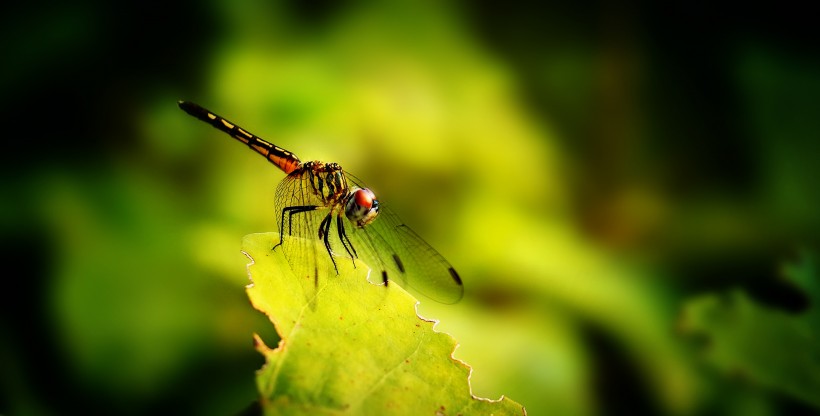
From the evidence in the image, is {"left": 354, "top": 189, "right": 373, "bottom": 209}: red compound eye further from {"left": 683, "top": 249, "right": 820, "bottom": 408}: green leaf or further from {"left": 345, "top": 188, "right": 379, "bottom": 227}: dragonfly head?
{"left": 683, "top": 249, "right": 820, "bottom": 408}: green leaf

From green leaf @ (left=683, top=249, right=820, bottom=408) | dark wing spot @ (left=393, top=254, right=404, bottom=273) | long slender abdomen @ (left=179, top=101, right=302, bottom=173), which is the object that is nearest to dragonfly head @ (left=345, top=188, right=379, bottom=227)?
dark wing spot @ (left=393, top=254, right=404, bottom=273)

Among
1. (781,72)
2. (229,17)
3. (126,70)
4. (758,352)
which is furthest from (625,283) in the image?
(126,70)

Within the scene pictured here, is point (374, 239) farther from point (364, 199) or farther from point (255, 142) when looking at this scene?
point (255, 142)

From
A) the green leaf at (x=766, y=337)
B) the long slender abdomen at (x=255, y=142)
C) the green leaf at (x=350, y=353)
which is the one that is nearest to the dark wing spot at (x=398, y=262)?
the long slender abdomen at (x=255, y=142)

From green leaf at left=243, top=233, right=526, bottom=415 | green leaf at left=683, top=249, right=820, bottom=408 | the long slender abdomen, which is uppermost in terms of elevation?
green leaf at left=683, top=249, right=820, bottom=408

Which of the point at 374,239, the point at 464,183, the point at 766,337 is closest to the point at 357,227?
the point at 374,239

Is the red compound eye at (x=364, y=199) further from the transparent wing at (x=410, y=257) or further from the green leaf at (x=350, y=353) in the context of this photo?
the green leaf at (x=350, y=353)

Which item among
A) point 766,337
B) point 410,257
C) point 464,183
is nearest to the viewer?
point 410,257
